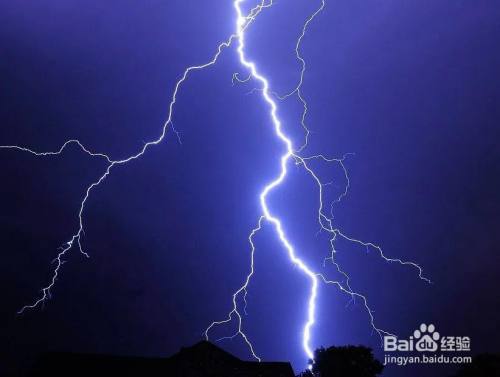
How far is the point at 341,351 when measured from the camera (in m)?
14.0

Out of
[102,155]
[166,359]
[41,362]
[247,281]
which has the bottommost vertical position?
[41,362]

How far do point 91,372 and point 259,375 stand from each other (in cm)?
537

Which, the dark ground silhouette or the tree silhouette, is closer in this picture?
the dark ground silhouette

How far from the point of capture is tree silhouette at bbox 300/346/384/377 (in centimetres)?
1357

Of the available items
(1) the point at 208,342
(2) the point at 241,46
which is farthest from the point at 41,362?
(2) the point at 241,46

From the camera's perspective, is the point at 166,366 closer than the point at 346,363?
Yes

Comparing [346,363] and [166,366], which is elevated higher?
[346,363]

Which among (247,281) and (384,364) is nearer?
(384,364)

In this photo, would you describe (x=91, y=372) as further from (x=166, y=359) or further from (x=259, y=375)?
(x=259, y=375)

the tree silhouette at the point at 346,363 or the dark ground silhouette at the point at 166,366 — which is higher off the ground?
the tree silhouette at the point at 346,363

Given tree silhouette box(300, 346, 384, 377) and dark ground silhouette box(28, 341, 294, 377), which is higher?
tree silhouette box(300, 346, 384, 377)

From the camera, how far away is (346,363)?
1366 cm

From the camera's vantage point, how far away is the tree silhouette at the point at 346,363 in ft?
44.5

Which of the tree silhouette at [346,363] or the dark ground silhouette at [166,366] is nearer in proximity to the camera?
the dark ground silhouette at [166,366]
